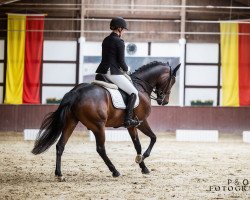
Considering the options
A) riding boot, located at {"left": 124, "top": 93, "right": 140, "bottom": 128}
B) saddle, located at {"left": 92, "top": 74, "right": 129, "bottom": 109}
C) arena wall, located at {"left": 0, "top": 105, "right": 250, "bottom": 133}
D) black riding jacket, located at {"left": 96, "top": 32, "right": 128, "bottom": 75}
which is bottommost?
arena wall, located at {"left": 0, "top": 105, "right": 250, "bottom": 133}

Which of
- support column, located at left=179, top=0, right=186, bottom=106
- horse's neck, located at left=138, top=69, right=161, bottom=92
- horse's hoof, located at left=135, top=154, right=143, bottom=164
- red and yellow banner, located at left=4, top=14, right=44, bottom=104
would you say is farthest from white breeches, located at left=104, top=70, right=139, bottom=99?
red and yellow banner, located at left=4, top=14, right=44, bottom=104

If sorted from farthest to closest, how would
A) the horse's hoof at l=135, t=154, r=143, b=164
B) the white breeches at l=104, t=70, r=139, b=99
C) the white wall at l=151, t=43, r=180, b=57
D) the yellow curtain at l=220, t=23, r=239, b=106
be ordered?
the white wall at l=151, t=43, r=180, b=57 → the yellow curtain at l=220, t=23, r=239, b=106 → the horse's hoof at l=135, t=154, r=143, b=164 → the white breeches at l=104, t=70, r=139, b=99

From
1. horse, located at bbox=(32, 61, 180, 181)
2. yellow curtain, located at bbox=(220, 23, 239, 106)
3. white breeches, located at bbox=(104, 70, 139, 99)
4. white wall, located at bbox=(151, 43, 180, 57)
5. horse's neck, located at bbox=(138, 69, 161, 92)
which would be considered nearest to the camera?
horse, located at bbox=(32, 61, 180, 181)

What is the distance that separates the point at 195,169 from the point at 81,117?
7.07 feet

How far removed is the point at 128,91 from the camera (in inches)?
255

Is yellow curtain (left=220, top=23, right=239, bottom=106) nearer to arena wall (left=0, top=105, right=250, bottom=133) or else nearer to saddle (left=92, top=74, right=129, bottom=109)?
arena wall (left=0, top=105, right=250, bottom=133)

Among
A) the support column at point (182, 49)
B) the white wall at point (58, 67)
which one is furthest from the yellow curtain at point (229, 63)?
the white wall at point (58, 67)

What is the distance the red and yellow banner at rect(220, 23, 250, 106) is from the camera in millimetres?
17328

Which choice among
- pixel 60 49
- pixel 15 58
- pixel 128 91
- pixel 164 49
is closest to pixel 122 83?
pixel 128 91

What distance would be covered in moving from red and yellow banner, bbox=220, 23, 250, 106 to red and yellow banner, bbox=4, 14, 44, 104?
677 centimetres

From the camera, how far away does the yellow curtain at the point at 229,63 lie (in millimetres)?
17312

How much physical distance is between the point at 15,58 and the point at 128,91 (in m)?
11.8

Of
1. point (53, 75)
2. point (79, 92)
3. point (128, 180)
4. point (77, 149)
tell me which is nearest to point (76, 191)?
point (128, 180)

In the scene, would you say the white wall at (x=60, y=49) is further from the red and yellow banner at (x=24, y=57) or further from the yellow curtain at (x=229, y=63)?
the yellow curtain at (x=229, y=63)
